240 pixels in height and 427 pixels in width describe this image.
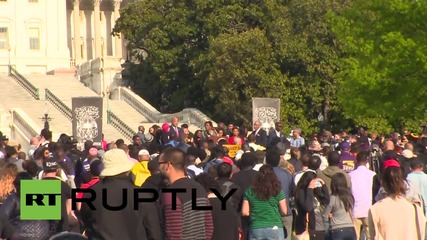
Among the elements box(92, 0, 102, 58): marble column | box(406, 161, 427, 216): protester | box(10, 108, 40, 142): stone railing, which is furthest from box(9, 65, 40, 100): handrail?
box(406, 161, 427, 216): protester

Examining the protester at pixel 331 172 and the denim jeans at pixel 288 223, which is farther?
the protester at pixel 331 172

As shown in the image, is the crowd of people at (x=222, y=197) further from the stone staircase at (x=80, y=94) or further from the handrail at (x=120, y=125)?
the stone staircase at (x=80, y=94)

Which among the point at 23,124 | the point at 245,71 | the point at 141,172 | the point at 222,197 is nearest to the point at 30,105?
the point at 23,124

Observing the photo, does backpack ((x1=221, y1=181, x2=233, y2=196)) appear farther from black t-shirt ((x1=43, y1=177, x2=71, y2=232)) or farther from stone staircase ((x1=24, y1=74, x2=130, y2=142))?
stone staircase ((x1=24, y1=74, x2=130, y2=142))

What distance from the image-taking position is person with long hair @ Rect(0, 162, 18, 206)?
1409 cm

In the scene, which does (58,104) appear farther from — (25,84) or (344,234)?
(344,234)

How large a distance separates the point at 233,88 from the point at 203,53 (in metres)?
4.54

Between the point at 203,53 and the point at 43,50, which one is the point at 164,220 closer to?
the point at 203,53

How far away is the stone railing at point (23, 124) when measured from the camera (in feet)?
162

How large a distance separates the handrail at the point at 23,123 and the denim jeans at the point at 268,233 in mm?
33978

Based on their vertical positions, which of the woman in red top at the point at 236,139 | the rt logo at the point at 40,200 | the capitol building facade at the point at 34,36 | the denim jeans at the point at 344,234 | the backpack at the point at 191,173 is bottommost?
the denim jeans at the point at 344,234

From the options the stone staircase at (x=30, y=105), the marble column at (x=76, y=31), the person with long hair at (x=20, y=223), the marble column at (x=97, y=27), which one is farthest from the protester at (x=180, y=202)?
the marble column at (x=97, y=27)

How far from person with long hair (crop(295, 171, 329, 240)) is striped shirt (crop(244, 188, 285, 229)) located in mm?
1318

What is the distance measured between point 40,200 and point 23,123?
37.3 meters
